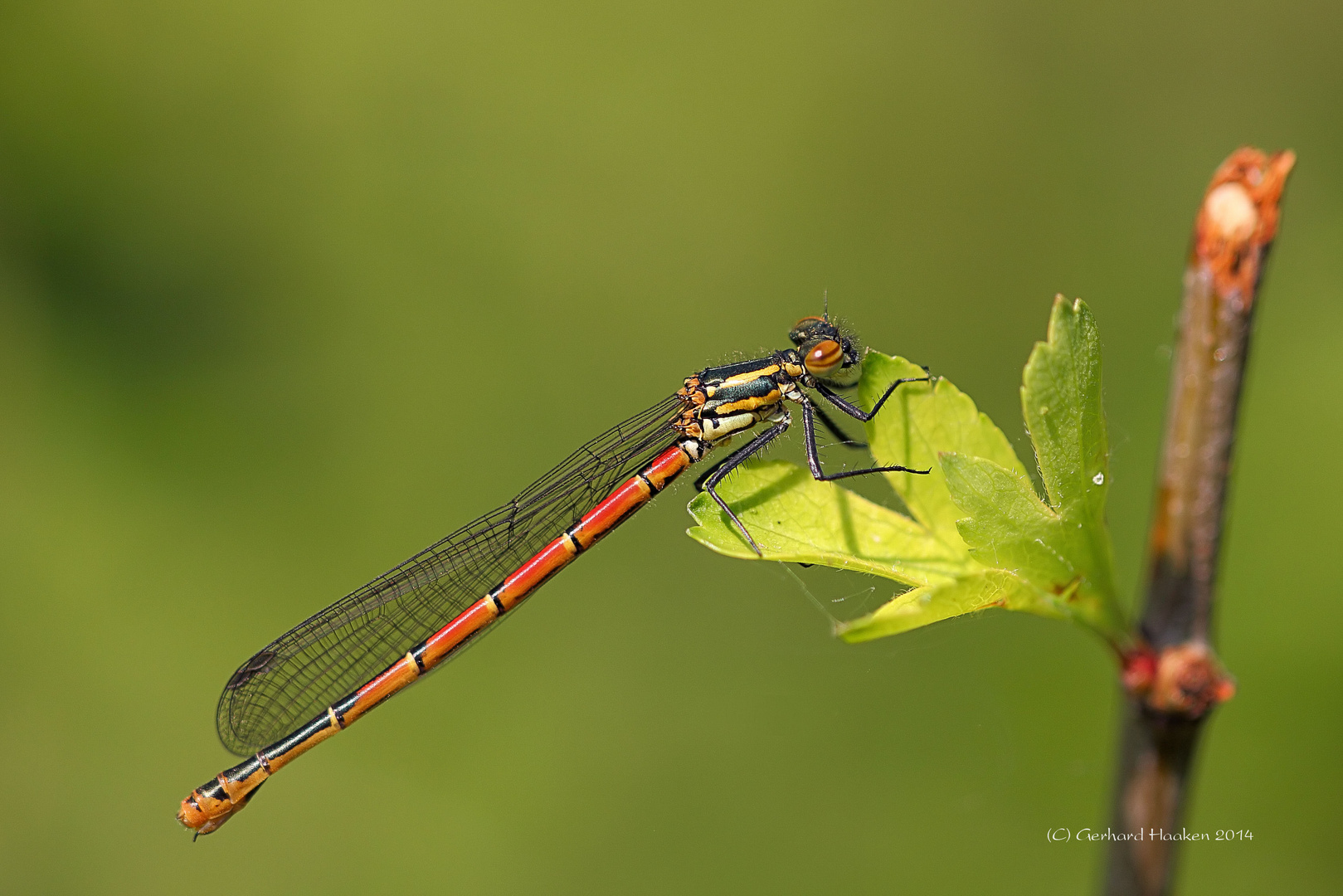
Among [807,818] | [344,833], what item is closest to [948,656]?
[807,818]

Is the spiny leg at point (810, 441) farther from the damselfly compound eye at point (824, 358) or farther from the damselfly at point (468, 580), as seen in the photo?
the damselfly compound eye at point (824, 358)

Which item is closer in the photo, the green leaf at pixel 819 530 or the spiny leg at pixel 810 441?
the green leaf at pixel 819 530

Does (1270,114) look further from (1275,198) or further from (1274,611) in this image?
(1275,198)

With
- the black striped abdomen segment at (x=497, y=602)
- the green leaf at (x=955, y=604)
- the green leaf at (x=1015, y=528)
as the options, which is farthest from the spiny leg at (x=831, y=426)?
the green leaf at (x=955, y=604)

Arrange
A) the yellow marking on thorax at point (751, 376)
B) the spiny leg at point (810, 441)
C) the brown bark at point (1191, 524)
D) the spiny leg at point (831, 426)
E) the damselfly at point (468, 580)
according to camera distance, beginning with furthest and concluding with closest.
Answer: the damselfly at point (468, 580) < the yellow marking on thorax at point (751, 376) < the spiny leg at point (831, 426) < the spiny leg at point (810, 441) < the brown bark at point (1191, 524)

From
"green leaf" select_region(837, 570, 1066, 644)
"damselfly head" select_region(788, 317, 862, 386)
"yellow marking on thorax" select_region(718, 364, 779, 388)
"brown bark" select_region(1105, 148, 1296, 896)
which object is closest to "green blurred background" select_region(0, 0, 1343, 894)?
"yellow marking on thorax" select_region(718, 364, 779, 388)

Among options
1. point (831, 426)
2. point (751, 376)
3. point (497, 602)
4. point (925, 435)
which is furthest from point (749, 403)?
point (925, 435)

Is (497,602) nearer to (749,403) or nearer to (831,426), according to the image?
(749,403)
